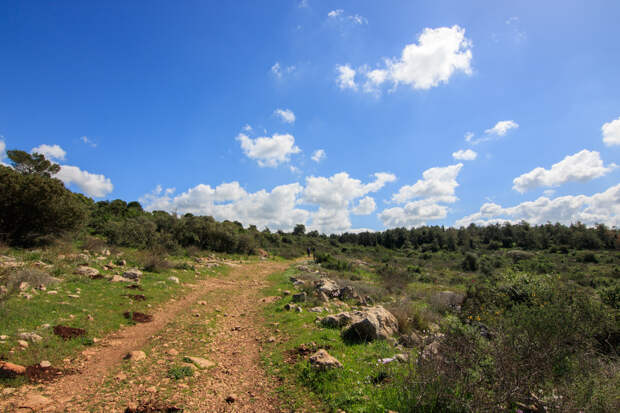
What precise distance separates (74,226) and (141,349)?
15.4m

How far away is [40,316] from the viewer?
634 cm

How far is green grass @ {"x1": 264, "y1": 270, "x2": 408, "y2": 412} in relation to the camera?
13.5 ft

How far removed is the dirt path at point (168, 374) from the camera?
4.16 meters

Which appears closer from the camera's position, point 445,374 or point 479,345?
point 445,374

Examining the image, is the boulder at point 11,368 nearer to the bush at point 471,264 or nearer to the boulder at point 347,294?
the boulder at point 347,294

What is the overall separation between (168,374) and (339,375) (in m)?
3.30

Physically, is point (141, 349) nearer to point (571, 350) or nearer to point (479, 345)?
point (479, 345)

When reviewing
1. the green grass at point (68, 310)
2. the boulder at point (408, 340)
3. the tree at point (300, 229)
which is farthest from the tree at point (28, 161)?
the tree at point (300, 229)

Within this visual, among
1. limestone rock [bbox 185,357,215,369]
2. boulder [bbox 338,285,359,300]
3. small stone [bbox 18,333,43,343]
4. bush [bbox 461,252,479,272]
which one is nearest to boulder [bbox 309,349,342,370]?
limestone rock [bbox 185,357,215,369]

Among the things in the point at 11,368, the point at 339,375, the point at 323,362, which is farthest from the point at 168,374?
the point at 339,375

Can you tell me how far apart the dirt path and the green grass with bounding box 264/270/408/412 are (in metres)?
0.38

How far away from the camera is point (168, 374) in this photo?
5.06m

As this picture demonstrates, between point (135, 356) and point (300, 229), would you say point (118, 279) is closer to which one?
point (135, 356)

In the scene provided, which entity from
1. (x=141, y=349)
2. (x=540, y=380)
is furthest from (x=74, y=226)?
(x=540, y=380)
